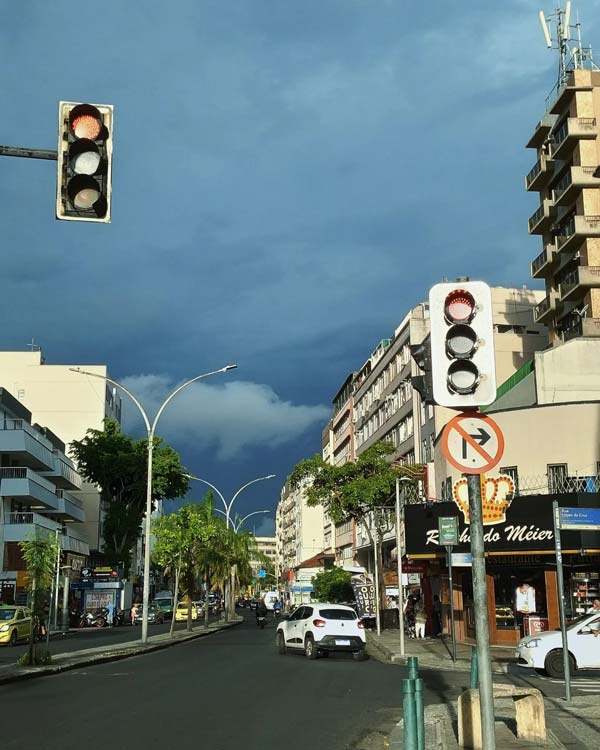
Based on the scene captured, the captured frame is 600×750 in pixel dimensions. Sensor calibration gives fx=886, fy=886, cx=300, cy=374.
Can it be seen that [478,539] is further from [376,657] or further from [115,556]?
[115,556]

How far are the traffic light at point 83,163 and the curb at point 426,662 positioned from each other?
17164mm

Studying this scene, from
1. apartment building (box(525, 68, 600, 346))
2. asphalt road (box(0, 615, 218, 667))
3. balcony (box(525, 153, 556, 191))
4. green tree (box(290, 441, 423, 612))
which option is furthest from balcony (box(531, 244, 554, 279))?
asphalt road (box(0, 615, 218, 667))

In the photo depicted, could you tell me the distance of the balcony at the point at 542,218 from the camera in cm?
5717

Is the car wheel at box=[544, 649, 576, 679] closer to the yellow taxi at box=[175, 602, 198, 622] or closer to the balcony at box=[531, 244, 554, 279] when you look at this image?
the balcony at box=[531, 244, 554, 279]

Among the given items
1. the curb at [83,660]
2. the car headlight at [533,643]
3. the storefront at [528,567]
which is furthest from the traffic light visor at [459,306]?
the storefront at [528,567]

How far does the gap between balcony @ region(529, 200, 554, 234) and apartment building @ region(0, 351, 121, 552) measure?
151ft

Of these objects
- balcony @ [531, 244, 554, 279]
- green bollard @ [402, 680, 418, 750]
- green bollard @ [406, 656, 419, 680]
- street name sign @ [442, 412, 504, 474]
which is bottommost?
green bollard @ [402, 680, 418, 750]

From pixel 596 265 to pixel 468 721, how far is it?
46.9 metres

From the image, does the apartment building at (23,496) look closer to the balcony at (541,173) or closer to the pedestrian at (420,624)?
the pedestrian at (420,624)

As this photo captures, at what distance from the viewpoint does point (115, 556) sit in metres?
67.9

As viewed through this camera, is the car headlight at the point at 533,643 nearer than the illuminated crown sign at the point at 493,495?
Yes

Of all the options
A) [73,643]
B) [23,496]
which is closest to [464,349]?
[73,643]

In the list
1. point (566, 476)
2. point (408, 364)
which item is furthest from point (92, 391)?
point (566, 476)

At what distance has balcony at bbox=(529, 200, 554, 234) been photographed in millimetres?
57175
